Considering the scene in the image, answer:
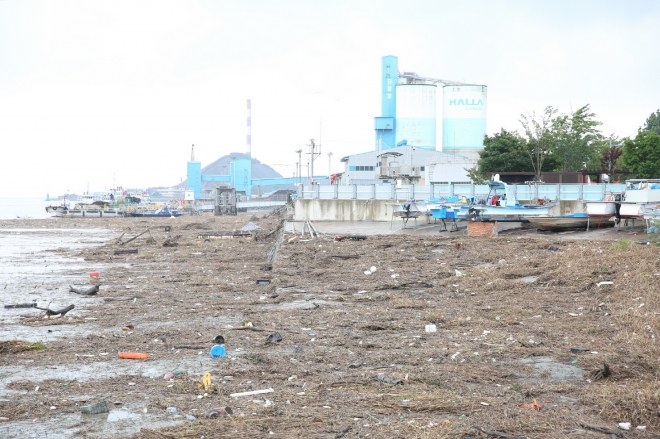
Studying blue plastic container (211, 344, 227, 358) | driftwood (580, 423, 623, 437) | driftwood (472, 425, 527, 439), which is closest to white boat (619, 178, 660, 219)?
blue plastic container (211, 344, 227, 358)

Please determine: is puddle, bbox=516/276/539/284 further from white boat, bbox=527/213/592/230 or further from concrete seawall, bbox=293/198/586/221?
concrete seawall, bbox=293/198/586/221

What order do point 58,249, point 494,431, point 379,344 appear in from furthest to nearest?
point 58,249, point 379,344, point 494,431

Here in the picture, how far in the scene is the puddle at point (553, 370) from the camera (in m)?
5.87

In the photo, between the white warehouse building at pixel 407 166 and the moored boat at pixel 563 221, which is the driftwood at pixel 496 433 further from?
the white warehouse building at pixel 407 166

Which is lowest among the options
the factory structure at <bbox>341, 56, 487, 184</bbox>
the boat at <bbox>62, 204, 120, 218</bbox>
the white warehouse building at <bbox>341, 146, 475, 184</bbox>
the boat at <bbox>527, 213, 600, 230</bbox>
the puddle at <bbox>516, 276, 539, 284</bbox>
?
the boat at <bbox>62, 204, 120, 218</bbox>

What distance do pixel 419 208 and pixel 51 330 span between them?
19525 mm

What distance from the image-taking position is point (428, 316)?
348 inches

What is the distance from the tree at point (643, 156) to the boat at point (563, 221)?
22845mm

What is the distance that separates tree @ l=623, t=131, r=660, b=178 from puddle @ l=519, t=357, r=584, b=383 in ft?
131

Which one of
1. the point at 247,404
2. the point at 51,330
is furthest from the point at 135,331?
the point at 247,404

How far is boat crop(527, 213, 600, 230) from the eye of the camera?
2189 cm

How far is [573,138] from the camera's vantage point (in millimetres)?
49594

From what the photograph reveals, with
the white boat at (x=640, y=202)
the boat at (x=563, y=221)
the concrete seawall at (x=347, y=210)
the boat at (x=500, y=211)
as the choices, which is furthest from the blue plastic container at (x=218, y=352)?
the concrete seawall at (x=347, y=210)

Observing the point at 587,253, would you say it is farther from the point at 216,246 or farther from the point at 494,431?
the point at 216,246
